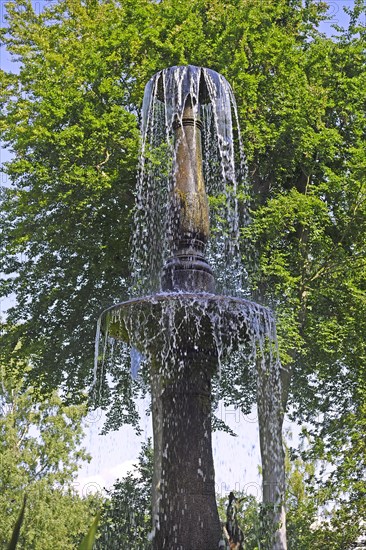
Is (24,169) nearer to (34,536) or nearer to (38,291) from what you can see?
(38,291)

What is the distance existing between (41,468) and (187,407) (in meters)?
29.4

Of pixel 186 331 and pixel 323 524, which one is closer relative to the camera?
pixel 186 331

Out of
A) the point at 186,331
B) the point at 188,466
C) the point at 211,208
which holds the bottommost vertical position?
the point at 188,466

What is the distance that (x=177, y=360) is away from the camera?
25.7 feet

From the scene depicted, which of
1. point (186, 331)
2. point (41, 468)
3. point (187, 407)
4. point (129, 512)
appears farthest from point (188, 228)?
point (41, 468)

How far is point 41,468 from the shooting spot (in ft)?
116

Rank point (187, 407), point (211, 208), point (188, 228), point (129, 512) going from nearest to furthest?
point (187, 407) < point (188, 228) < point (211, 208) < point (129, 512)

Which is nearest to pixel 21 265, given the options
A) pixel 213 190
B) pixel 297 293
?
pixel 213 190

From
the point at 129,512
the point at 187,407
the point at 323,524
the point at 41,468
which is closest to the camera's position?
the point at 187,407

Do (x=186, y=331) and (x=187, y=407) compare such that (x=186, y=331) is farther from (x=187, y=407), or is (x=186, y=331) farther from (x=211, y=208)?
(x=211, y=208)

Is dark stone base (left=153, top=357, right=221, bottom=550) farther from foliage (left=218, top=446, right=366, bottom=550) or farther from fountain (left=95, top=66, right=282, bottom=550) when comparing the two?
foliage (left=218, top=446, right=366, bottom=550)

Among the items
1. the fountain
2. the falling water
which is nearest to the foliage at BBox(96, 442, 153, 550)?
the falling water

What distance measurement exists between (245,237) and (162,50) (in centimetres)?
496

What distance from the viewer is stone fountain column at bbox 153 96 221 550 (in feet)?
23.9
